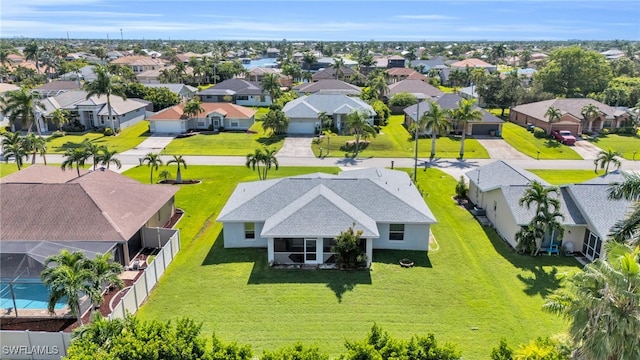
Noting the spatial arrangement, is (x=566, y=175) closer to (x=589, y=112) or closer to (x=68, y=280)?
(x=589, y=112)

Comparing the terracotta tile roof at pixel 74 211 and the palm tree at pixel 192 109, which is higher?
the palm tree at pixel 192 109

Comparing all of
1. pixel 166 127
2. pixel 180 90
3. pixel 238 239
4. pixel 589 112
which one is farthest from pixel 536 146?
pixel 180 90

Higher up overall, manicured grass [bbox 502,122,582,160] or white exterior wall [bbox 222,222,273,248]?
manicured grass [bbox 502,122,582,160]

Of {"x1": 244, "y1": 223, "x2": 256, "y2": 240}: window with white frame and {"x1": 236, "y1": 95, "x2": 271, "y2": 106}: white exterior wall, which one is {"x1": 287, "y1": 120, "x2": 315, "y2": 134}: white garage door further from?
{"x1": 244, "y1": 223, "x2": 256, "y2": 240}: window with white frame

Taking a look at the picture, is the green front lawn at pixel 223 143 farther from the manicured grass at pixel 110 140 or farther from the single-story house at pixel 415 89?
the single-story house at pixel 415 89

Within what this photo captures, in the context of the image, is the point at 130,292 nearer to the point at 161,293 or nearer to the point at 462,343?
the point at 161,293

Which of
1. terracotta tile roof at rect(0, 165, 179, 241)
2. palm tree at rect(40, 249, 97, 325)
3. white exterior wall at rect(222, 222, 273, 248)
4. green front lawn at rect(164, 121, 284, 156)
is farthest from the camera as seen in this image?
green front lawn at rect(164, 121, 284, 156)

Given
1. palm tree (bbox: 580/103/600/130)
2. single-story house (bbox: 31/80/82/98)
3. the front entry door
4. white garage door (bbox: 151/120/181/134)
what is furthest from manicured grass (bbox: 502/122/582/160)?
single-story house (bbox: 31/80/82/98)

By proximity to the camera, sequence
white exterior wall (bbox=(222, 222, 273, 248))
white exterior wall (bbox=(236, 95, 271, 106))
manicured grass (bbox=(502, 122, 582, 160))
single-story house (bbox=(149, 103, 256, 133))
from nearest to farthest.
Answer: white exterior wall (bbox=(222, 222, 273, 248)) → manicured grass (bbox=(502, 122, 582, 160)) → single-story house (bbox=(149, 103, 256, 133)) → white exterior wall (bbox=(236, 95, 271, 106))

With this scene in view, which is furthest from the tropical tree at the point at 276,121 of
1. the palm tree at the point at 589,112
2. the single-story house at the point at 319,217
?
the palm tree at the point at 589,112
